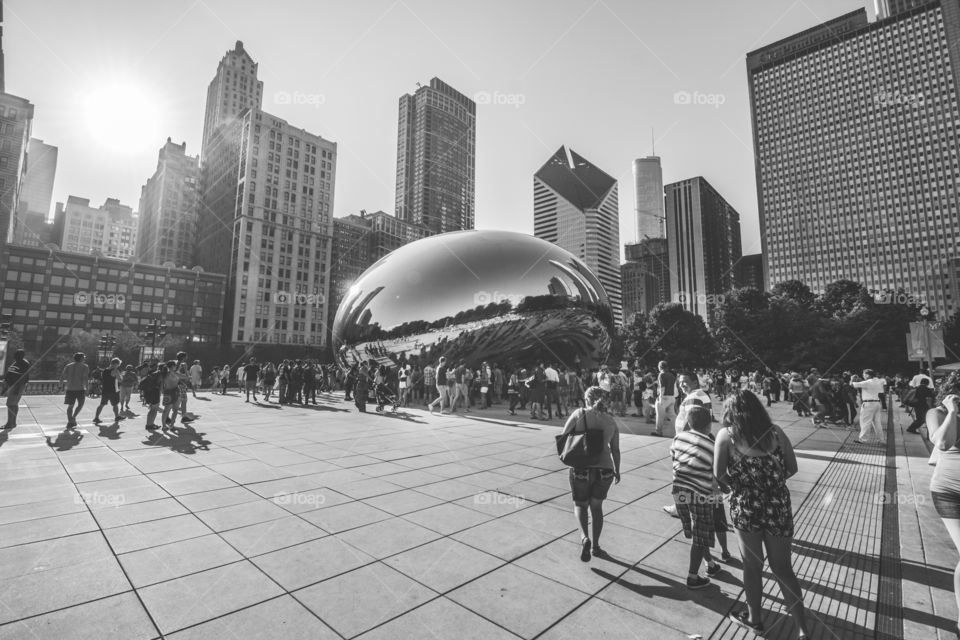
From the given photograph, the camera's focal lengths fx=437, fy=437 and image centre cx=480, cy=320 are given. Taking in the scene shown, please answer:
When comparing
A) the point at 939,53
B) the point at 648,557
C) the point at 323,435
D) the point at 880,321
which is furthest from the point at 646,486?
the point at 939,53

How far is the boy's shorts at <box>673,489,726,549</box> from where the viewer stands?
12.5ft

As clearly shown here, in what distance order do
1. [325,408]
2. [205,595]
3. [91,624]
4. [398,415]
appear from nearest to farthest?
1. [91,624]
2. [205,595]
3. [398,415]
4. [325,408]

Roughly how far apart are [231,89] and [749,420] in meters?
166

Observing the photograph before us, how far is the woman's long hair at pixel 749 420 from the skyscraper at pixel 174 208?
144838mm

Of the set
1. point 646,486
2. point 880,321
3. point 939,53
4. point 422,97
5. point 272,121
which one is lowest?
point 646,486

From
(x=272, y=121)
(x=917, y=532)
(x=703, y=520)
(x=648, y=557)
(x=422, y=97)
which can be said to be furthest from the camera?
(x=422, y=97)

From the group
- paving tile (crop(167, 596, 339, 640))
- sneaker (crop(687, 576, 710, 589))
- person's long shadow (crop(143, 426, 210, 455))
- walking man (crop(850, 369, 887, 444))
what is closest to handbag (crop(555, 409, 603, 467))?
sneaker (crop(687, 576, 710, 589))

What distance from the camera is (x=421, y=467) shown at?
291 inches

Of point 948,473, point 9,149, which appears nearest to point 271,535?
point 948,473

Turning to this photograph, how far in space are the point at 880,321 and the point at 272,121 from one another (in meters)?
110

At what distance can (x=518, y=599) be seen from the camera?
328 centimetres

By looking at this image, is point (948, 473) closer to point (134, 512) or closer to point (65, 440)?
point (134, 512)

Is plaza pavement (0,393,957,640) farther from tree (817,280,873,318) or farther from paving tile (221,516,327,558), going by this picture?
tree (817,280,873,318)

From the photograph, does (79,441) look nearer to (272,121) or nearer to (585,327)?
(585,327)
